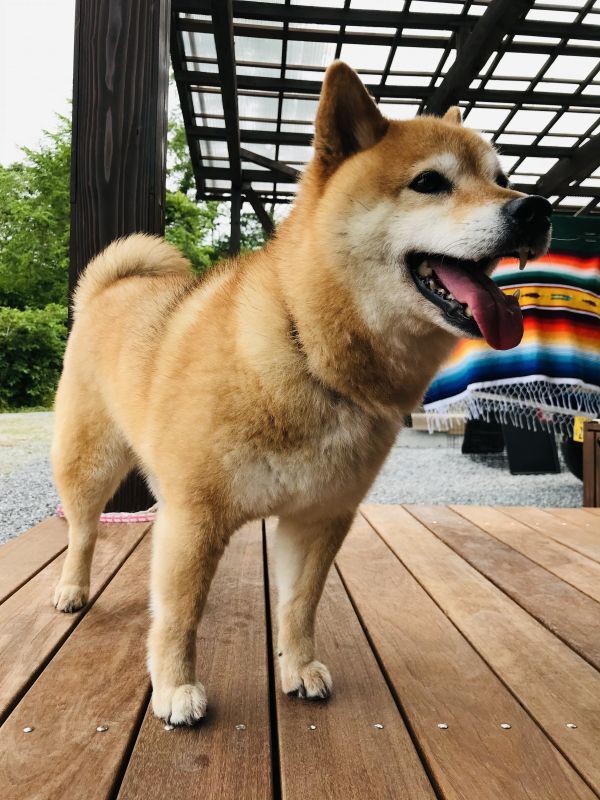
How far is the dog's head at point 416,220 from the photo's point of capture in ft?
3.59

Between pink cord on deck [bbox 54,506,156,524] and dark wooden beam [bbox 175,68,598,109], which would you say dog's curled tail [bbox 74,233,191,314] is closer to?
pink cord on deck [bbox 54,506,156,524]

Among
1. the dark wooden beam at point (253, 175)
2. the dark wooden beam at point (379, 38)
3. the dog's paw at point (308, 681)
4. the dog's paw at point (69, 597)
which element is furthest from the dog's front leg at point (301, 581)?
the dark wooden beam at point (253, 175)

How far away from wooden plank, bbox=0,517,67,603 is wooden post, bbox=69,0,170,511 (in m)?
0.90

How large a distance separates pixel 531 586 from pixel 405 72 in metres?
4.41

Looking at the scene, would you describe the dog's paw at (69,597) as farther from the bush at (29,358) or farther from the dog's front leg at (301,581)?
the bush at (29,358)

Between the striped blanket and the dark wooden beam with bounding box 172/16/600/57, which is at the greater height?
the dark wooden beam with bounding box 172/16/600/57

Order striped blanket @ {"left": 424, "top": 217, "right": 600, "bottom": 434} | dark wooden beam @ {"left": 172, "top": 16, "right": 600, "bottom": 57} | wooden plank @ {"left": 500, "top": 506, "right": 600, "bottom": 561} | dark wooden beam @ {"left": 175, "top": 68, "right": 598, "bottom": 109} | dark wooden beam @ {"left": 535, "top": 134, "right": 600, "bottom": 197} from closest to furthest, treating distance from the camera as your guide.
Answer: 1. wooden plank @ {"left": 500, "top": 506, "right": 600, "bottom": 561}
2. striped blanket @ {"left": 424, "top": 217, "right": 600, "bottom": 434}
3. dark wooden beam @ {"left": 172, "top": 16, "right": 600, "bottom": 57}
4. dark wooden beam @ {"left": 175, "top": 68, "right": 598, "bottom": 109}
5. dark wooden beam @ {"left": 535, "top": 134, "right": 600, "bottom": 197}

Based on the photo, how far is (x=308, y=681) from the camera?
1265 millimetres

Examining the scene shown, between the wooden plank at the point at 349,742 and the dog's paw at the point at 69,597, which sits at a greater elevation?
the dog's paw at the point at 69,597

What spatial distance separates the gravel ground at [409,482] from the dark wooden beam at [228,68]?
266 centimetres

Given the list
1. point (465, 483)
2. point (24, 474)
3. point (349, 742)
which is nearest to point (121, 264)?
point (349, 742)

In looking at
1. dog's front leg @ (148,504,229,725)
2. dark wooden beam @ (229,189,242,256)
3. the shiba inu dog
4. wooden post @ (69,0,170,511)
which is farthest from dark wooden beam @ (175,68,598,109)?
dog's front leg @ (148,504,229,725)

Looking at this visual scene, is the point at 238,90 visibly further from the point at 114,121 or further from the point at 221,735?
the point at 221,735

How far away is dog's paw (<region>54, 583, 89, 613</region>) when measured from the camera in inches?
63.5
